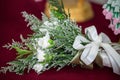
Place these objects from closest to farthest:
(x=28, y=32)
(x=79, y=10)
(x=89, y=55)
A: (x=89, y=55)
(x=28, y=32)
(x=79, y=10)

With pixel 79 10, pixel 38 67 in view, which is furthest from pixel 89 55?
pixel 79 10

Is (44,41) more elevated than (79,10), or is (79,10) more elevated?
(79,10)

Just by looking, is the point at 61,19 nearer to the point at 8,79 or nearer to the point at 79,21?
the point at 8,79

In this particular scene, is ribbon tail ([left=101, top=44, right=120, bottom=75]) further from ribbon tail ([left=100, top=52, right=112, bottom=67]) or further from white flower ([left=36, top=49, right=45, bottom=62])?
white flower ([left=36, top=49, right=45, bottom=62])

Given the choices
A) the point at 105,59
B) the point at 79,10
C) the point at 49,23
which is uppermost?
the point at 79,10

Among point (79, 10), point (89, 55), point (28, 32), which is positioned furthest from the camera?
point (79, 10)

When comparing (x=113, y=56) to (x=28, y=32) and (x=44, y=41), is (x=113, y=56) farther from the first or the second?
(x=28, y=32)

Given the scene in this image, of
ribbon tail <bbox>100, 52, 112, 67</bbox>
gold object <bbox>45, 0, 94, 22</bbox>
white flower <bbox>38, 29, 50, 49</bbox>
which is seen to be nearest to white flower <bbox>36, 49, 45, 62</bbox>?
white flower <bbox>38, 29, 50, 49</bbox>

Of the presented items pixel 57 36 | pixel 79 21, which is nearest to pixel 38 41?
pixel 57 36
